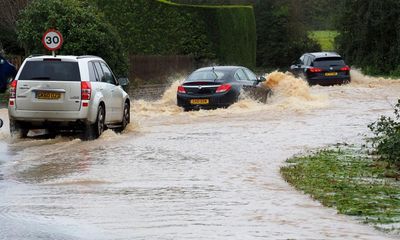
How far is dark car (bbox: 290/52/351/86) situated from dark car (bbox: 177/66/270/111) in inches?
445

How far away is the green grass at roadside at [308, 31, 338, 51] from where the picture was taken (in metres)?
69.2

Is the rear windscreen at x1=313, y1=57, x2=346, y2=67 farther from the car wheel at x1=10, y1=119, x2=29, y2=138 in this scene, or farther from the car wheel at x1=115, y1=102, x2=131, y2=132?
the car wheel at x1=10, y1=119, x2=29, y2=138

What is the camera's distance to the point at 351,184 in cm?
1205

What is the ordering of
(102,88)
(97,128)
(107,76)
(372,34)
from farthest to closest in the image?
(372,34) < (107,76) < (102,88) < (97,128)

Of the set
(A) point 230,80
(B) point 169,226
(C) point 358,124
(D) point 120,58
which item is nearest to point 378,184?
(B) point 169,226

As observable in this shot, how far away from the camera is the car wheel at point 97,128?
1789 centimetres

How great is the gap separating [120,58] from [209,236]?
23872 mm

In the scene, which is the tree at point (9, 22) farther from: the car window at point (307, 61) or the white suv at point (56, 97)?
the white suv at point (56, 97)

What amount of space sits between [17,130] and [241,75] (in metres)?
9.04

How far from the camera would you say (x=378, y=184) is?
476 inches

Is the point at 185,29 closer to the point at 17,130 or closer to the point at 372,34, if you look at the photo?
the point at 372,34

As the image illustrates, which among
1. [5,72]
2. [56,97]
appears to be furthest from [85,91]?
[5,72]

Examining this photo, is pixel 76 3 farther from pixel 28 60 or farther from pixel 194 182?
pixel 194 182

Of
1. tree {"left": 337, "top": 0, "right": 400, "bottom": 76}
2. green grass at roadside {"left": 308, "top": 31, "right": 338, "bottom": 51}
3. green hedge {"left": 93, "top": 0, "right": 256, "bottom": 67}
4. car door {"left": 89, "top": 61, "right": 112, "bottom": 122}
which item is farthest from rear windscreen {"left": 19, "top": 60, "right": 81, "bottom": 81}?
green grass at roadside {"left": 308, "top": 31, "right": 338, "bottom": 51}
